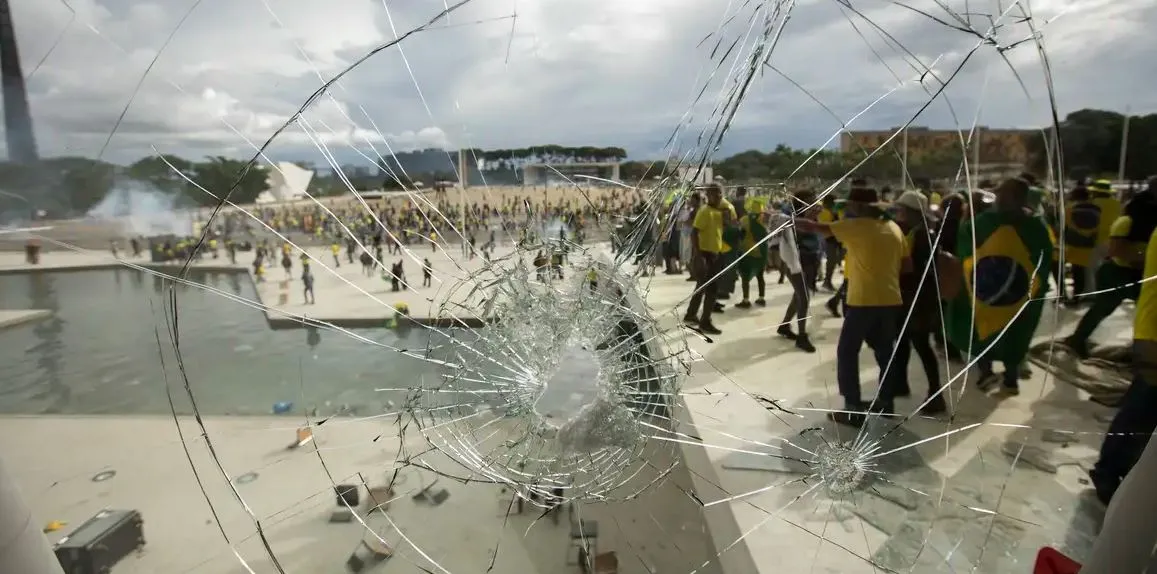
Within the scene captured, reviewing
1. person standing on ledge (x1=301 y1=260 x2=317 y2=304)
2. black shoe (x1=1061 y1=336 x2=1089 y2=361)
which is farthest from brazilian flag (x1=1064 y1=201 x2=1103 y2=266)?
person standing on ledge (x1=301 y1=260 x2=317 y2=304)

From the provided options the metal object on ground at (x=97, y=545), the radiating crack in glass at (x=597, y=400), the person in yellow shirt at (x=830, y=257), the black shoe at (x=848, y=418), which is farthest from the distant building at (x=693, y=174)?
the metal object on ground at (x=97, y=545)

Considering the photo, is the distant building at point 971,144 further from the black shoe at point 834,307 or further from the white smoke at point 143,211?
the white smoke at point 143,211

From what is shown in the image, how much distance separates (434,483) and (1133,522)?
5.34 feet

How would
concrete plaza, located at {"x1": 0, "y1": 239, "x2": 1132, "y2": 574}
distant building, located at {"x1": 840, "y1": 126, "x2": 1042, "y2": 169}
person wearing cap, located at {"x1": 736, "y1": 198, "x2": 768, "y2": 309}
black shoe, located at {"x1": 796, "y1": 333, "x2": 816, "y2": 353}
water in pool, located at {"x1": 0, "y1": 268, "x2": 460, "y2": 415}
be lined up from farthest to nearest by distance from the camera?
black shoe, located at {"x1": 796, "y1": 333, "x2": 816, "y2": 353} < water in pool, located at {"x1": 0, "y1": 268, "x2": 460, "y2": 415} < person wearing cap, located at {"x1": 736, "y1": 198, "x2": 768, "y2": 309} < concrete plaza, located at {"x1": 0, "y1": 239, "x2": 1132, "y2": 574} < distant building, located at {"x1": 840, "y1": 126, "x2": 1042, "y2": 169}

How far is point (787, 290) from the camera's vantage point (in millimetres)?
1489

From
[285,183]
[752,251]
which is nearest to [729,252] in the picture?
[752,251]

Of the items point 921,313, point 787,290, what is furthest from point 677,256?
point 921,313

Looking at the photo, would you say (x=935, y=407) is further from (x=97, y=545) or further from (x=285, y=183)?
(x=97, y=545)

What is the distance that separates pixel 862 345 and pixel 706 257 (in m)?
0.55

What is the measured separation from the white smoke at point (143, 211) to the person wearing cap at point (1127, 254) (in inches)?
89.1

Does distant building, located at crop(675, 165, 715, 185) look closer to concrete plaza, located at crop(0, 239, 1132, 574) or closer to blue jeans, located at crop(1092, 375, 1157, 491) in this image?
concrete plaza, located at crop(0, 239, 1132, 574)

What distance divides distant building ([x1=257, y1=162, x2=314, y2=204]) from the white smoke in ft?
0.64

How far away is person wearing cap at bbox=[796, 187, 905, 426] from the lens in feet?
4.49

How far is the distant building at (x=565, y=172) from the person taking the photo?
4.43 feet
